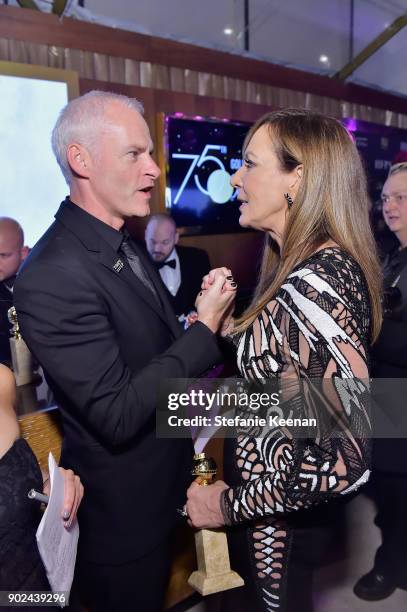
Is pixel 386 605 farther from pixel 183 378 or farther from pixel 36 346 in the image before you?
pixel 36 346

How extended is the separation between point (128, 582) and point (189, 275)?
10.4 feet

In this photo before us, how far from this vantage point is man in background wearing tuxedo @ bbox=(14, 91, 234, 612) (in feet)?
3.88

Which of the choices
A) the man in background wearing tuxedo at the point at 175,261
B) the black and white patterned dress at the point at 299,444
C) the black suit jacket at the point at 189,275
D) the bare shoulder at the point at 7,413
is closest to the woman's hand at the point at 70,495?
the bare shoulder at the point at 7,413

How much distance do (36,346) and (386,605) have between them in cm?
200

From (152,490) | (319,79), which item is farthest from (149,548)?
(319,79)

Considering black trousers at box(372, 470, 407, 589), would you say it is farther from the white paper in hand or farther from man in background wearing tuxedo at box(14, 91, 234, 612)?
the white paper in hand

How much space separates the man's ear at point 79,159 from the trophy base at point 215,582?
107cm

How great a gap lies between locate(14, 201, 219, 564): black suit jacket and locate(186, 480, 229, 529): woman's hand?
20 centimetres

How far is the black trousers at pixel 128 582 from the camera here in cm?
140

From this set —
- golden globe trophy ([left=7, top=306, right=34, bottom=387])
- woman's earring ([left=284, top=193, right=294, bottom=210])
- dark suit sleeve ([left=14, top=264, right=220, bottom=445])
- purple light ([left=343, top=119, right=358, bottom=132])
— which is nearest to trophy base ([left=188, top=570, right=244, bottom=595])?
dark suit sleeve ([left=14, top=264, right=220, bottom=445])

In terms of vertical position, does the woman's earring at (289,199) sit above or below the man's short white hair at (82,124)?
below
